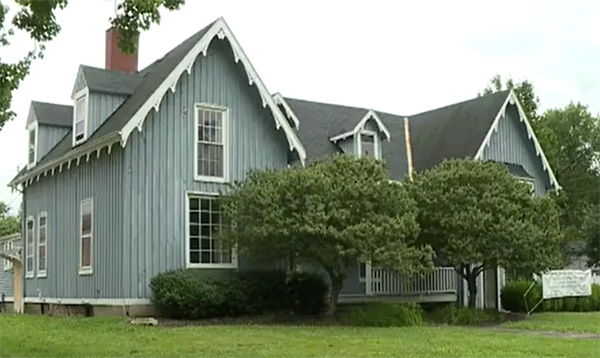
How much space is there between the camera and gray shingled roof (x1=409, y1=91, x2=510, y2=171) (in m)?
27.8

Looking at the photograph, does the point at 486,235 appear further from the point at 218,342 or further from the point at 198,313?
the point at 218,342

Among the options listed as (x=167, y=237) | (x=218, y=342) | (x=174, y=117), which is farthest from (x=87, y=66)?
(x=218, y=342)

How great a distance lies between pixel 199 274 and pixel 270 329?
4.51 metres

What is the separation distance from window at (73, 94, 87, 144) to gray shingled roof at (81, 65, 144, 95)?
0.49 m

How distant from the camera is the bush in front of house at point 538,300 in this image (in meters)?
26.8

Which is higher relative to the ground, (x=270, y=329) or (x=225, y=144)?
(x=225, y=144)

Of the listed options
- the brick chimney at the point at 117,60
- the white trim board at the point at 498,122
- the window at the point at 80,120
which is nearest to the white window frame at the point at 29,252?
the window at the point at 80,120

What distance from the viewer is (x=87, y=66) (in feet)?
75.2

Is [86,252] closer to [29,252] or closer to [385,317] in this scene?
[29,252]

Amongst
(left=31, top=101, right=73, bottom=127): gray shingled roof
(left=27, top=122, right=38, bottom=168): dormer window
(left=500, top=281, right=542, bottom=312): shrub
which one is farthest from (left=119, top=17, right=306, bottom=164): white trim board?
(left=500, top=281, right=542, bottom=312): shrub

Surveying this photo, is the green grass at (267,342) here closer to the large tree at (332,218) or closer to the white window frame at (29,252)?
the large tree at (332,218)

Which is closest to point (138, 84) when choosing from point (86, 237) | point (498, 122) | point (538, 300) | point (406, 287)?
A: point (86, 237)

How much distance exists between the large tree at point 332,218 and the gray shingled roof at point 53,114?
9.62 meters

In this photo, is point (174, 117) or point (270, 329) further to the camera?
point (174, 117)
